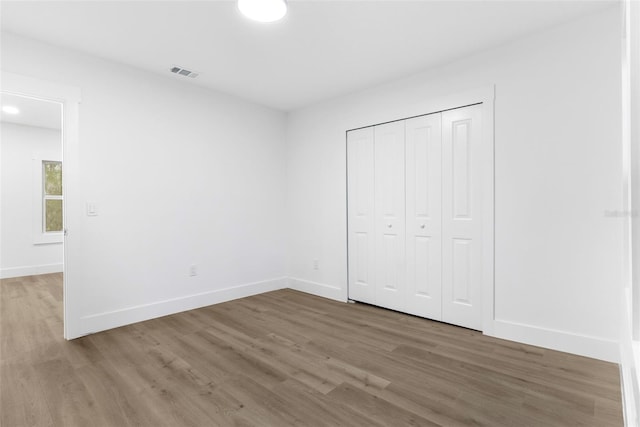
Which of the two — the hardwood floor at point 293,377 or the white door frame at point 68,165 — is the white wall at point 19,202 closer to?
the hardwood floor at point 293,377

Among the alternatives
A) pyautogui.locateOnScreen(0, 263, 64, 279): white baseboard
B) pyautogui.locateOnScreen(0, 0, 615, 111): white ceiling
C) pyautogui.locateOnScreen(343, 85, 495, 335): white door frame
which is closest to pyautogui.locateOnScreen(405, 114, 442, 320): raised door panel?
pyautogui.locateOnScreen(343, 85, 495, 335): white door frame

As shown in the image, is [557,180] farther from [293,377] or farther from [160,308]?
[160,308]

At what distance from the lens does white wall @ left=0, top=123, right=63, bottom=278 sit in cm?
548

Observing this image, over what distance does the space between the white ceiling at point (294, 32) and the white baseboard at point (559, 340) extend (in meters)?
2.45

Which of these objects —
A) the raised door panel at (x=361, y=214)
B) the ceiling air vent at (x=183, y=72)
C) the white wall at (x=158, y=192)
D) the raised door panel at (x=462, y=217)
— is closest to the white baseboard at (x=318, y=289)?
the raised door panel at (x=361, y=214)

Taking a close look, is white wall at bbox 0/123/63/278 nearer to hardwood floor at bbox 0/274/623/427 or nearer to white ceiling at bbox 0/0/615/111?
hardwood floor at bbox 0/274/623/427

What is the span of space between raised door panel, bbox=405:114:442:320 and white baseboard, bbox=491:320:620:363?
1.98ft

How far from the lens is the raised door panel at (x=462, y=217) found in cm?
295

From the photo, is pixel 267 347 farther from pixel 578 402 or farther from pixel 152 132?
pixel 152 132

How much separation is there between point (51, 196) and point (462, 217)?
722cm

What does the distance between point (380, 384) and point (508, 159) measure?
6.98 ft

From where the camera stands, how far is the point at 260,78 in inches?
140

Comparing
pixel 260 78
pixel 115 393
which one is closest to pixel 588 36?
pixel 260 78

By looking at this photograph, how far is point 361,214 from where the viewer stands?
12.8ft
